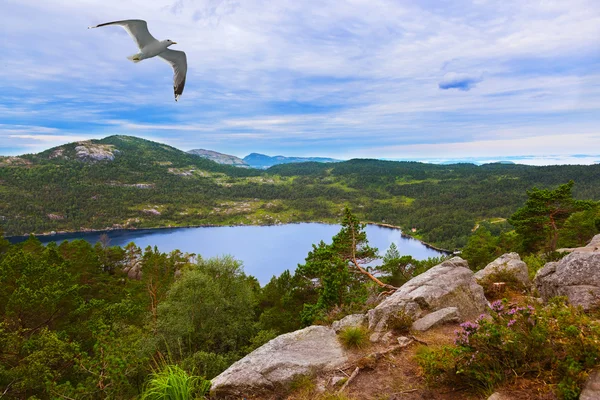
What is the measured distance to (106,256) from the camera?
5662 cm

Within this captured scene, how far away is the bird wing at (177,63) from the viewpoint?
31.5ft

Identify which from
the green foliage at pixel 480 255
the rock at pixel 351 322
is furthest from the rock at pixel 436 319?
the green foliage at pixel 480 255

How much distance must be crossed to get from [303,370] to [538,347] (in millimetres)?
4520

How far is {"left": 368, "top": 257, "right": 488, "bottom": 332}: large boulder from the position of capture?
9148 millimetres

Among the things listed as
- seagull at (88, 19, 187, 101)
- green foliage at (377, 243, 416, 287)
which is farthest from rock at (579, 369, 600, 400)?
green foliage at (377, 243, 416, 287)

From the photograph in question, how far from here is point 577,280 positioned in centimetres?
806

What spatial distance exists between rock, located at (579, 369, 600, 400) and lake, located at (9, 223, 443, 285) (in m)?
99.9

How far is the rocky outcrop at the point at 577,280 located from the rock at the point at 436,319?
269cm

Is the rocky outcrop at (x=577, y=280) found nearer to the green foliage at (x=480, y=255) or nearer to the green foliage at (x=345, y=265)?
the green foliage at (x=345, y=265)

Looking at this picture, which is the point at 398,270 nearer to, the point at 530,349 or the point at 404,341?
the point at 404,341

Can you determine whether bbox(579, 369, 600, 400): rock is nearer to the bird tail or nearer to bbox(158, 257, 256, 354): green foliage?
the bird tail

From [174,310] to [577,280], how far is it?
905 inches

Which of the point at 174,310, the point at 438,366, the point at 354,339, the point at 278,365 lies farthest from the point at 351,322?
the point at 174,310

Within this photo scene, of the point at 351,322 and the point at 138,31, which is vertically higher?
the point at 138,31
